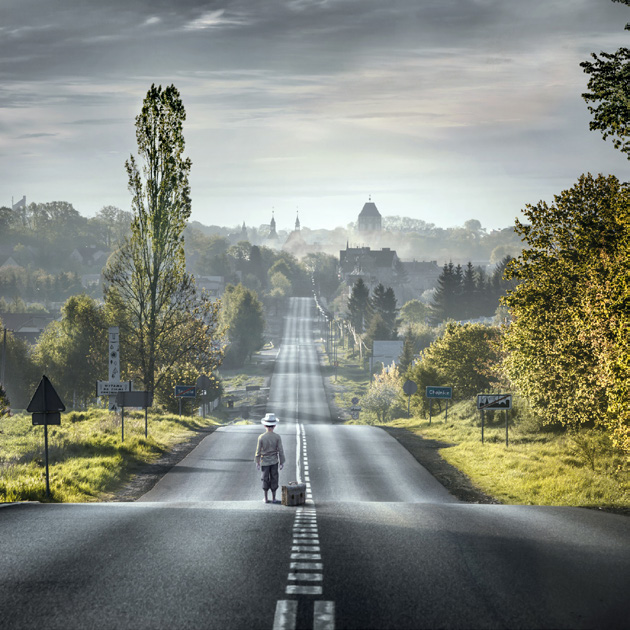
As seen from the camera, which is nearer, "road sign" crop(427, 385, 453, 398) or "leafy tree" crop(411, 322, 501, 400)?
"road sign" crop(427, 385, 453, 398)

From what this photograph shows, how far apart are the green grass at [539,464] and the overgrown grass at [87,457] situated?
11.1 m

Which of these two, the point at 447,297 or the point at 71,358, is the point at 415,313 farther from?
the point at 71,358

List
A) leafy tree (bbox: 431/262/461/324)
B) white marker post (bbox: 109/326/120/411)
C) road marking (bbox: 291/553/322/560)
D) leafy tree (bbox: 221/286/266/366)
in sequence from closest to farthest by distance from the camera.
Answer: road marking (bbox: 291/553/322/560)
white marker post (bbox: 109/326/120/411)
leafy tree (bbox: 221/286/266/366)
leafy tree (bbox: 431/262/461/324)

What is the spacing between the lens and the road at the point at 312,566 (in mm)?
7133

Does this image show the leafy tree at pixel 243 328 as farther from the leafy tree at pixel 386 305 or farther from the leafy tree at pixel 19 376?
the leafy tree at pixel 19 376

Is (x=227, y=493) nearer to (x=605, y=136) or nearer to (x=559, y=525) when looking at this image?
(x=559, y=525)

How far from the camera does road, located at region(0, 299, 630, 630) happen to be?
281 inches

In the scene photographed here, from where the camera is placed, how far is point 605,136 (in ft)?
50.1

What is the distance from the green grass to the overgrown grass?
36.5 feet

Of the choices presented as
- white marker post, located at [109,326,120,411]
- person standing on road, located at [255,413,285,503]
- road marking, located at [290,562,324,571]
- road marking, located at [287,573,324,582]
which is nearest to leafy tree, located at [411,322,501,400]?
white marker post, located at [109,326,120,411]

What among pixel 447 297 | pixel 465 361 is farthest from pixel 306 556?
pixel 447 297

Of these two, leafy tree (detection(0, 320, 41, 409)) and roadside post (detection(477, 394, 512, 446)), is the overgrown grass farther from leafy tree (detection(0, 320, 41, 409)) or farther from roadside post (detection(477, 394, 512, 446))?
leafy tree (detection(0, 320, 41, 409))

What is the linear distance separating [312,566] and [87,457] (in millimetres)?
17443

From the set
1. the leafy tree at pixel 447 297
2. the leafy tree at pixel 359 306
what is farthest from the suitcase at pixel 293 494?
the leafy tree at pixel 447 297
